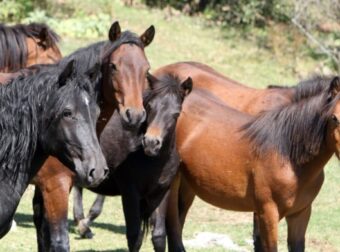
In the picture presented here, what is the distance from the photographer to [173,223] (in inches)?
333

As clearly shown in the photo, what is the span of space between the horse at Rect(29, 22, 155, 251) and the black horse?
35cm

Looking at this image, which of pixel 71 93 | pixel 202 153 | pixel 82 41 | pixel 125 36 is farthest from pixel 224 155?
pixel 82 41

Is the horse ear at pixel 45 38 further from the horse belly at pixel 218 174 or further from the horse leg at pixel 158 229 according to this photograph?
the horse leg at pixel 158 229

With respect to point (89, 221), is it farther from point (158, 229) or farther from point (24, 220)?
point (158, 229)

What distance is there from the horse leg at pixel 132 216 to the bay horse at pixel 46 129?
2.26m

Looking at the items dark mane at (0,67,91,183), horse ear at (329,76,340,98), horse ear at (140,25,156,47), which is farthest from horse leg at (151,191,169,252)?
dark mane at (0,67,91,183)

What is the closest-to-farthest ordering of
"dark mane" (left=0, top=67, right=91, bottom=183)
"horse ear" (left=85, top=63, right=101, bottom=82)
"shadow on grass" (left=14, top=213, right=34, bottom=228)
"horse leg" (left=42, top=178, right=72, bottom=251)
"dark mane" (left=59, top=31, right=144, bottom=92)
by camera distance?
"dark mane" (left=0, top=67, right=91, bottom=183), "horse ear" (left=85, top=63, right=101, bottom=82), "dark mane" (left=59, top=31, right=144, bottom=92), "horse leg" (left=42, top=178, right=72, bottom=251), "shadow on grass" (left=14, top=213, right=34, bottom=228)

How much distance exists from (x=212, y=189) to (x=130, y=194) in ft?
2.77

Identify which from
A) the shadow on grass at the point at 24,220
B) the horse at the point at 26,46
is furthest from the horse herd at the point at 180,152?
the shadow on grass at the point at 24,220

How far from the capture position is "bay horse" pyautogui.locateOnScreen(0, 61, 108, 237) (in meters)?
5.30

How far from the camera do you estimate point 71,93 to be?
5.35 m

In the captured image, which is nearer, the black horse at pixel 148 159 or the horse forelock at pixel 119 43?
the horse forelock at pixel 119 43

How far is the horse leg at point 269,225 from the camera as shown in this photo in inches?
298

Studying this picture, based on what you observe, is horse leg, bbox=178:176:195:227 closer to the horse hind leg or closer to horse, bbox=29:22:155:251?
the horse hind leg
